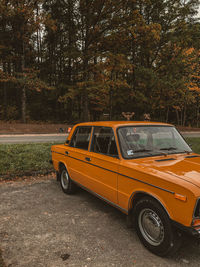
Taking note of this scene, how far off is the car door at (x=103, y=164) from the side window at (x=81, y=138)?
0.80 feet

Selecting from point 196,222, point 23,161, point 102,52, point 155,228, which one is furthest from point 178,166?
point 102,52

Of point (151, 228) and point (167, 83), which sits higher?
point (167, 83)

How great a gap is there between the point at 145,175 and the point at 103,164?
100cm

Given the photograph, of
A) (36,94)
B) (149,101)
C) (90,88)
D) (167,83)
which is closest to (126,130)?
(90,88)

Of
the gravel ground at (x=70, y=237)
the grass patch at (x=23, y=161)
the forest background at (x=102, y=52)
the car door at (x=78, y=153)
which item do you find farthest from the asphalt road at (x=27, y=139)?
the gravel ground at (x=70, y=237)

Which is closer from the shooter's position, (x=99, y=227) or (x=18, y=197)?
(x=99, y=227)

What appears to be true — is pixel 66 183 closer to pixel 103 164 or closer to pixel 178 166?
pixel 103 164

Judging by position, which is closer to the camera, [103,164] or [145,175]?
[145,175]

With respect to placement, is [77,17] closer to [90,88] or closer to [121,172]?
[90,88]

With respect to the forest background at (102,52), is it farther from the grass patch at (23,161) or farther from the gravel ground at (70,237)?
the gravel ground at (70,237)

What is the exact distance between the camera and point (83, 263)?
2674 millimetres

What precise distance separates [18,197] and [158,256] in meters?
3.54

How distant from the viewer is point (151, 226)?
286 centimetres

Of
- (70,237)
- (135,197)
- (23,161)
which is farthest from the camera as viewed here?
(23,161)
